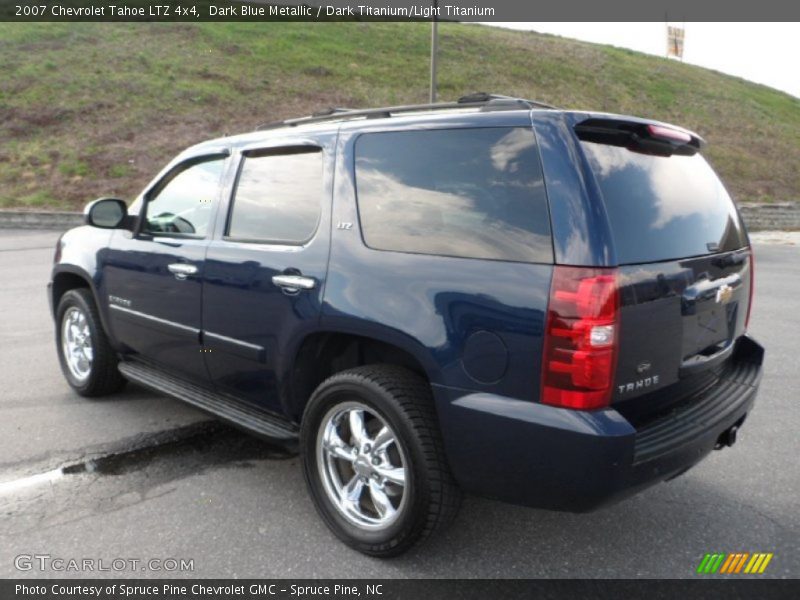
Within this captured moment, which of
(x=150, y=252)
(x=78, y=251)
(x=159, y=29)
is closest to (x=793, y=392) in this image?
(x=150, y=252)

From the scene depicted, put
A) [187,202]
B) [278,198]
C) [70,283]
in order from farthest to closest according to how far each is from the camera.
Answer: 1. [70,283]
2. [187,202]
3. [278,198]

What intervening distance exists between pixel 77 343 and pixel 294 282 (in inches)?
101

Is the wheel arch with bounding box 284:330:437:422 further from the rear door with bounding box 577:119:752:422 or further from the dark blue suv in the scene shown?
the rear door with bounding box 577:119:752:422

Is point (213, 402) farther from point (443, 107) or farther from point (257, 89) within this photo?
→ point (257, 89)

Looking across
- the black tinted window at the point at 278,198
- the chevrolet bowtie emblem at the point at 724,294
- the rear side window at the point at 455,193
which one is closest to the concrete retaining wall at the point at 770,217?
the chevrolet bowtie emblem at the point at 724,294

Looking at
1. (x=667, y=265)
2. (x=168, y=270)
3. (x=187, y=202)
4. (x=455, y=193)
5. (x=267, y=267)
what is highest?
(x=455, y=193)

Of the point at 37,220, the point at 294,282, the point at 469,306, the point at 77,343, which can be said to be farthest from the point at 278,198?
the point at 37,220

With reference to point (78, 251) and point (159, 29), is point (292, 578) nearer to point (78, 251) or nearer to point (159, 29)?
point (78, 251)

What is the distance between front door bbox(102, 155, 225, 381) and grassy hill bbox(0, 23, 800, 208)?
16750 mm

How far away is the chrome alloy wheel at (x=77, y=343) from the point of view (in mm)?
4566

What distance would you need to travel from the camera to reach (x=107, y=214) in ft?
13.3

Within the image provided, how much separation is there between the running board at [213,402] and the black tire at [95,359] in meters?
0.26

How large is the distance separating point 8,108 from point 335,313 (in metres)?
26.1

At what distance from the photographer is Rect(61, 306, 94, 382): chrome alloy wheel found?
457cm
